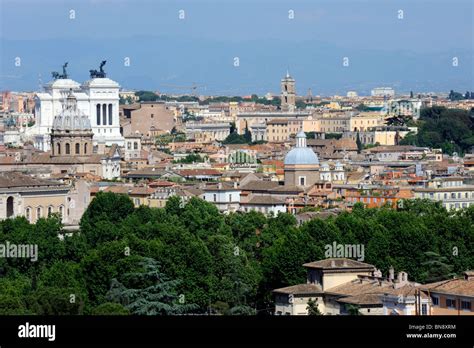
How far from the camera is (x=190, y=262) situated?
26109mm

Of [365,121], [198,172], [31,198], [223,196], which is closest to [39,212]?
[31,198]

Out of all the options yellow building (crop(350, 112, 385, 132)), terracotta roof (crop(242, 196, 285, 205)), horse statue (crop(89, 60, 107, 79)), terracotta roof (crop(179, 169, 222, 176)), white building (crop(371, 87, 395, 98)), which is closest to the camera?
terracotta roof (crop(242, 196, 285, 205))

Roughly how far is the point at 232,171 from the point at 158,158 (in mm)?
16190

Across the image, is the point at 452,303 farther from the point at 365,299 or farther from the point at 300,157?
the point at 300,157

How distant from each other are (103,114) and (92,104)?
2.65 feet

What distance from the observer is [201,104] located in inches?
6924

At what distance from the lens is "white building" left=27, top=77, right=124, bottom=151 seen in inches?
3413

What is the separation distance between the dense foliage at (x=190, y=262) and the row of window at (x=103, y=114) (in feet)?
173

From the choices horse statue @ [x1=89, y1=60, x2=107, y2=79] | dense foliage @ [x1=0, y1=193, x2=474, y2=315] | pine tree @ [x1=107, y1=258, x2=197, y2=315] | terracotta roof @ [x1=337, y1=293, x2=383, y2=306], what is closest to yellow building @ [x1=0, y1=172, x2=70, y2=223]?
dense foliage @ [x1=0, y1=193, x2=474, y2=315]

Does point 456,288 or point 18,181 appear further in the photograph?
point 18,181

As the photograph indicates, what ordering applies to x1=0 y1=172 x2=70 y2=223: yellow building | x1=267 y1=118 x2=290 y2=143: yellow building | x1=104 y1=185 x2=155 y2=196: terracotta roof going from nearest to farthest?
1. x1=0 y1=172 x2=70 y2=223: yellow building
2. x1=104 y1=185 x2=155 y2=196: terracotta roof
3. x1=267 y1=118 x2=290 y2=143: yellow building

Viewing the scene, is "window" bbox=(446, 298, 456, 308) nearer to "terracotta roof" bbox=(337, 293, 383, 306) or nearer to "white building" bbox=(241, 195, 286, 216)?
"terracotta roof" bbox=(337, 293, 383, 306)

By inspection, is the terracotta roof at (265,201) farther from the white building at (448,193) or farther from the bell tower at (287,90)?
the bell tower at (287,90)

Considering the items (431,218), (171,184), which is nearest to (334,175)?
(171,184)
